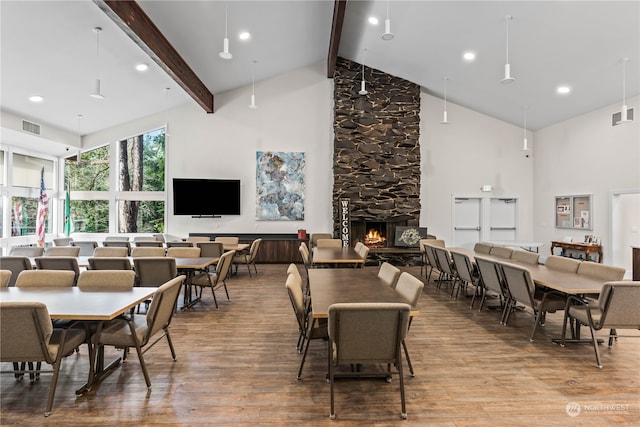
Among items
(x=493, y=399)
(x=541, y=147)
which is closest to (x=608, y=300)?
(x=493, y=399)

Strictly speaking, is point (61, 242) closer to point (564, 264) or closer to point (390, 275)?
point (390, 275)

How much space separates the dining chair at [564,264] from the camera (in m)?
4.04

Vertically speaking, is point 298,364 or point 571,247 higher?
point 571,247

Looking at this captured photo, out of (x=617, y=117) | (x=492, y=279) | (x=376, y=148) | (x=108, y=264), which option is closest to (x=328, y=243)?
(x=492, y=279)

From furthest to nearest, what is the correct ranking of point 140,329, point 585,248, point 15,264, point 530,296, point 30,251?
point 585,248
point 30,251
point 15,264
point 530,296
point 140,329

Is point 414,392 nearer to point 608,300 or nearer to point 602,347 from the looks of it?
point 608,300

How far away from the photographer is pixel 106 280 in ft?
10.5

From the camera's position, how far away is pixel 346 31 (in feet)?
25.7

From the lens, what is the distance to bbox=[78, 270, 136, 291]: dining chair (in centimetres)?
316

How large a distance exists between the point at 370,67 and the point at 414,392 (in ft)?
27.5

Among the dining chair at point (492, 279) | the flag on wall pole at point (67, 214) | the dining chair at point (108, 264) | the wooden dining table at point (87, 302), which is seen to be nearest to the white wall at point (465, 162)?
the dining chair at point (492, 279)

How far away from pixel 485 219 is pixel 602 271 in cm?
627

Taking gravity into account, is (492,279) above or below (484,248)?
below

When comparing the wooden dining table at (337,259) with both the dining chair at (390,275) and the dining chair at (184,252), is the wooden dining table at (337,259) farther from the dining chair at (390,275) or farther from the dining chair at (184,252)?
the dining chair at (184,252)
